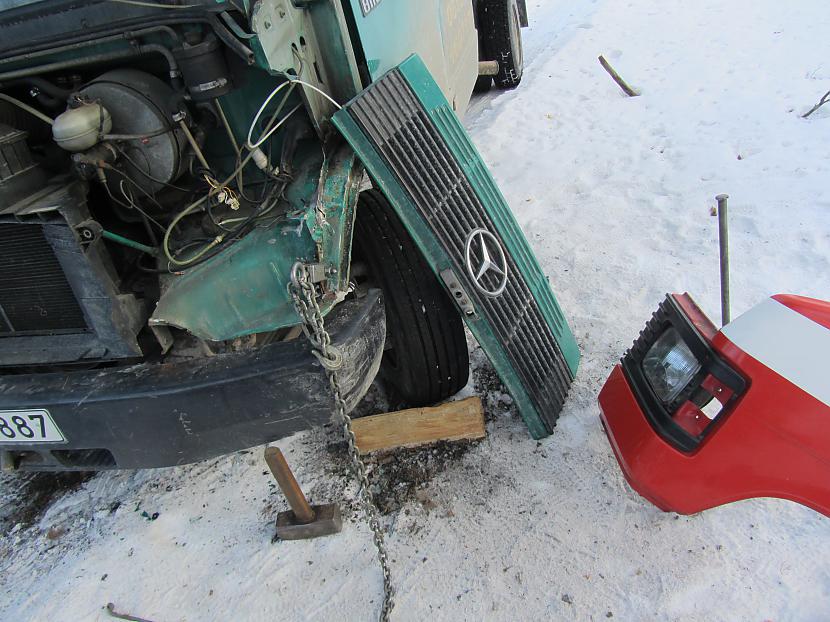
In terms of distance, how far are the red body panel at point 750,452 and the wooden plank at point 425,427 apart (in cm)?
78

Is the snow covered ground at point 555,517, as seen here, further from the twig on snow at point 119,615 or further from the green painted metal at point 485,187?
the green painted metal at point 485,187

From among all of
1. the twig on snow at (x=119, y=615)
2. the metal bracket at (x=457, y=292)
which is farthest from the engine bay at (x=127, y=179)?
the twig on snow at (x=119, y=615)

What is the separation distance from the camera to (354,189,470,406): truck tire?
7.93 ft

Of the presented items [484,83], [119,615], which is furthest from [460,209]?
[484,83]

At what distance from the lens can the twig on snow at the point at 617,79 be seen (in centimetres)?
538

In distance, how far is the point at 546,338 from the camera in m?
2.57

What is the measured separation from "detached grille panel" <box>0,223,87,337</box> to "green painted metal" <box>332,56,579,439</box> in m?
1.10

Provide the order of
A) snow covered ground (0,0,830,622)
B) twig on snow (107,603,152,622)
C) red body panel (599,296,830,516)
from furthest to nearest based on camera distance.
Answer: twig on snow (107,603,152,622) → snow covered ground (0,0,830,622) → red body panel (599,296,830,516)

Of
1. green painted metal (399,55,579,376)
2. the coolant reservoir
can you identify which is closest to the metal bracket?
green painted metal (399,55,579,376)

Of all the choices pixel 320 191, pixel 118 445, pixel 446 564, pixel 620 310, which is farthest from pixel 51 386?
pixel 620 310

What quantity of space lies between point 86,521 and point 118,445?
843 mm

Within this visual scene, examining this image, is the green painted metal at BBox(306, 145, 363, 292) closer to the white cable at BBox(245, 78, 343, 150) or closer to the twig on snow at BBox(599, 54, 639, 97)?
the white cable at BBox(245, 78, 343, 150)

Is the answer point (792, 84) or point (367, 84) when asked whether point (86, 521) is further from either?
point (792, 84)

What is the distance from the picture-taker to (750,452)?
1.60 meters
